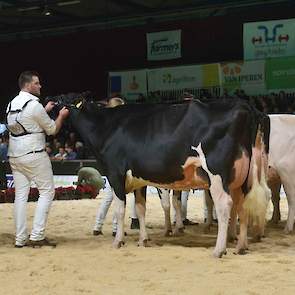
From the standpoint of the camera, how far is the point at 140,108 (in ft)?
22.7

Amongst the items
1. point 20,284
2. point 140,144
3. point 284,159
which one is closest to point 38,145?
point 140,144

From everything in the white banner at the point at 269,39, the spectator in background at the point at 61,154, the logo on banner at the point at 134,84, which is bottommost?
the spectator in background at the point at 61,154

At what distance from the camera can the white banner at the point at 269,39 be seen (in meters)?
15.9

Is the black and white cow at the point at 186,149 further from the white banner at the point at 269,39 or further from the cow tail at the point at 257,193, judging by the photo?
the white banner at the point at 269,39

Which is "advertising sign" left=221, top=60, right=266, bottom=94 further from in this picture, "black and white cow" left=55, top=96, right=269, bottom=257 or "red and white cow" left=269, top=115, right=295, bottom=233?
"black and white cow" left=55, top=96, right=269, bottom=257

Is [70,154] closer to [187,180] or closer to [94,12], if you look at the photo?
[94,12]

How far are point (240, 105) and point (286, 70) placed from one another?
10390mm

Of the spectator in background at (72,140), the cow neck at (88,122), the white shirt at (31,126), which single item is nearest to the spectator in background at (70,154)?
the spectator in background at (72,140)

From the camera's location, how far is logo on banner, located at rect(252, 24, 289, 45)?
16.0 metres

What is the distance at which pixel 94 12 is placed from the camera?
2192cm

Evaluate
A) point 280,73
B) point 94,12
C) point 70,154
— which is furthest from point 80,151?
point 94,12

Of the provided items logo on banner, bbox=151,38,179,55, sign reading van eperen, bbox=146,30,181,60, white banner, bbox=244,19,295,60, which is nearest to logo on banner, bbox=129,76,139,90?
sign reading van eperen, bbox=146,30,181,60

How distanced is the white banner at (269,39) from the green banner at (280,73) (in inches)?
7.4

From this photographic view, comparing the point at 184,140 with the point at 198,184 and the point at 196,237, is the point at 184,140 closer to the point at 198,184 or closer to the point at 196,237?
the point at 198,184
